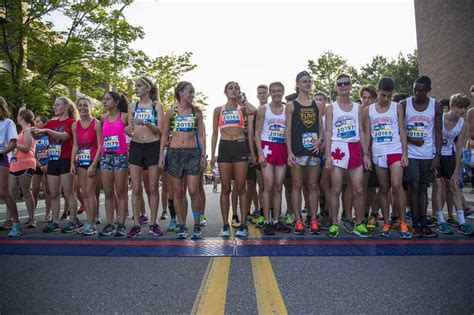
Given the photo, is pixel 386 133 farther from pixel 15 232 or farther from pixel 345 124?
pixel 15 232

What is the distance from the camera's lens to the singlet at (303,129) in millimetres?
5398

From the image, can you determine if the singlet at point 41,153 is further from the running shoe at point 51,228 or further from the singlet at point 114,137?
the singlet at point 114,137

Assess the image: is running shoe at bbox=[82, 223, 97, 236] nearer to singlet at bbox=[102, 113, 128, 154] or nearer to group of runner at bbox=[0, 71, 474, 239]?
group of runner at bbox=[0, 71, 474, 239]

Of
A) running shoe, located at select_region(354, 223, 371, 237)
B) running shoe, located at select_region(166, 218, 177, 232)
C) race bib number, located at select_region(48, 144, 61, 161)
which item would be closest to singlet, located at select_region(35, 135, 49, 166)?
race bib number, located at select_region(48, 144, 61, 161)

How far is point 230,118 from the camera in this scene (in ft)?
17.7

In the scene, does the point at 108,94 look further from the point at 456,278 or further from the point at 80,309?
the point at 456,278

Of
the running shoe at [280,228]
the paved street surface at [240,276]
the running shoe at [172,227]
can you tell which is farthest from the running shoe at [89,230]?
the running shoe at [280,228]

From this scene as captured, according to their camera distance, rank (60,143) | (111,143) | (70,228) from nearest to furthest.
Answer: (111,143) < (70,228) < (60,143)

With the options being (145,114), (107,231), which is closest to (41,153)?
(107,231)

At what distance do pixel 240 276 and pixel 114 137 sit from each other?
316 cm

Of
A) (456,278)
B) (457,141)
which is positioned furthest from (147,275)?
(457,141)

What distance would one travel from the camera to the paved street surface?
2.53 metres

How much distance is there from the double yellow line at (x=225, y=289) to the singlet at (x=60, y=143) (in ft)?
11.3

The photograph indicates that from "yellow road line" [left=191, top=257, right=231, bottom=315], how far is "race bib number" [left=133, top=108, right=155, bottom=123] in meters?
2.49
